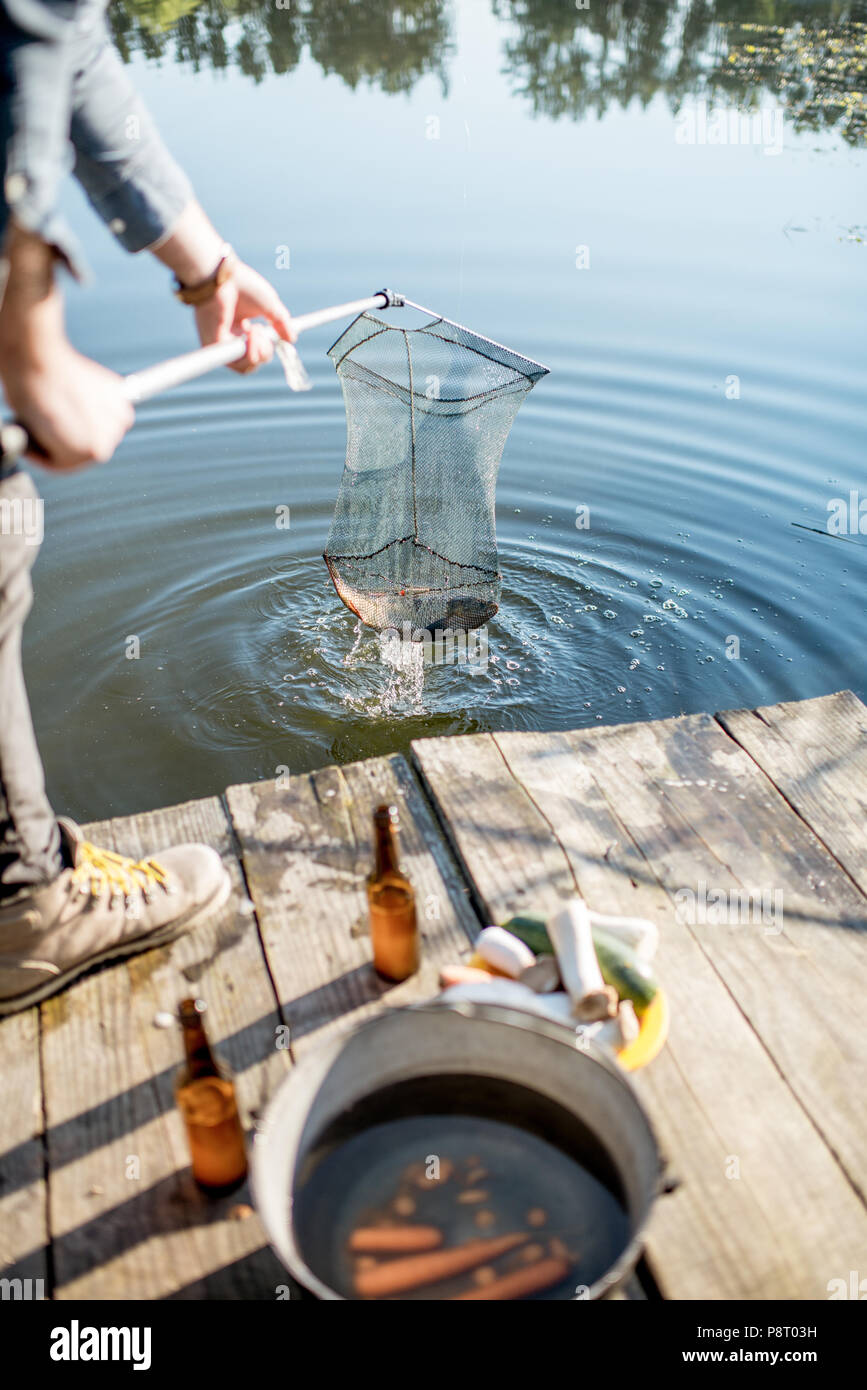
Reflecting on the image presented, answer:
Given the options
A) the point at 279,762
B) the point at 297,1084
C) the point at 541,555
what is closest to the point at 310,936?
the point at 297,1084

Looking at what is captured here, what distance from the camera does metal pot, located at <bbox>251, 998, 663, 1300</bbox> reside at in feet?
4.85

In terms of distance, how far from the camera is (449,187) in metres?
10.3

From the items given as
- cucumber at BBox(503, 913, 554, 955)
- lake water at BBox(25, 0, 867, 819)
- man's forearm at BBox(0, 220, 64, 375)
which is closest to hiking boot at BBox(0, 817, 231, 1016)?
cucumber at BBox(503, 913, 554, 955)

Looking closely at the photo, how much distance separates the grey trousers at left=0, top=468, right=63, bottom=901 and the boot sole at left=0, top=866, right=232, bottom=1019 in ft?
0.74

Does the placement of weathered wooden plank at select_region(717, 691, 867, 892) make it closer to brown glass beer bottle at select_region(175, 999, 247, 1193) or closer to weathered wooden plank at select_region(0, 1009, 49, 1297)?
brown glass beer bottle at select_region(175, 999, 247, 1193)

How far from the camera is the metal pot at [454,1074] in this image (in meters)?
1.48

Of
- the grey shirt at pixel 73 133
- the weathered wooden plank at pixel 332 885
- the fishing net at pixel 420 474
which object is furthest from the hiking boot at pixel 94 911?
the fishing net at pixel 420 474

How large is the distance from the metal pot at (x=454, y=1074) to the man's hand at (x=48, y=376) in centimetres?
103

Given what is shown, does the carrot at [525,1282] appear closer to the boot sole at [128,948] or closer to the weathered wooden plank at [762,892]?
the weathered wooden plank at [762,892]
